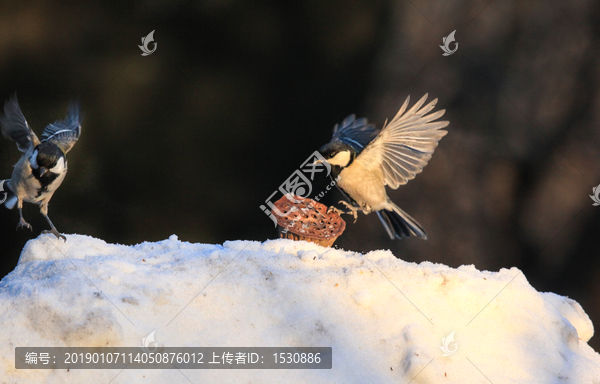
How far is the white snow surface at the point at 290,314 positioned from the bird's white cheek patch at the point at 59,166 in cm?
29

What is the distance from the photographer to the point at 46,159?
1940mm

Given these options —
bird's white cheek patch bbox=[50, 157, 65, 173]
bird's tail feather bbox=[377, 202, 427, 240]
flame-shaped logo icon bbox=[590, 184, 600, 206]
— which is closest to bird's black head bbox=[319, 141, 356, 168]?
bird's tail feather bbox=[377, 202, 427, 240]

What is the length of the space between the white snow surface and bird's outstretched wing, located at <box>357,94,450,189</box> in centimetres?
44

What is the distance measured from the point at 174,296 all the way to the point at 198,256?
0.32 meters

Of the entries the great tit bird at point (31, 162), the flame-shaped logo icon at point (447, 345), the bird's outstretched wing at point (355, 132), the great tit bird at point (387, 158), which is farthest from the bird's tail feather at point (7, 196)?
the flame-shaped logo icon at point (447, 345)

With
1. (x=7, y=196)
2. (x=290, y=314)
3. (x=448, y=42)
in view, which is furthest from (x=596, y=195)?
(x=7, y=196)

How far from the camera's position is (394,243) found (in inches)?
157

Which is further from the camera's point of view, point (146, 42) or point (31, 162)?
point (146, 42)

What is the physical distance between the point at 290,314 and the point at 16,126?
143 centimetres

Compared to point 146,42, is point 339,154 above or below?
above

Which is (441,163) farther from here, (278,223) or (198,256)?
(198,256)

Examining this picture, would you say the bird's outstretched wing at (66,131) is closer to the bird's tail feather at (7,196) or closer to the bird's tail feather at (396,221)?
the bird's tail feather at (7,196)

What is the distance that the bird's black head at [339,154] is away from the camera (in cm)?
217

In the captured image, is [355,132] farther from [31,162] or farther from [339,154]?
[31,162]
